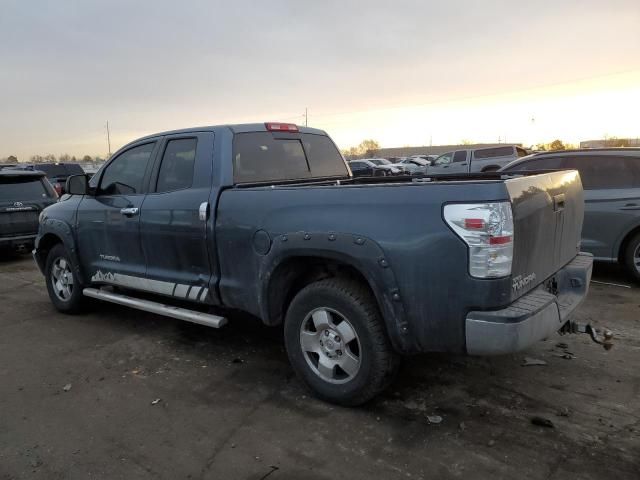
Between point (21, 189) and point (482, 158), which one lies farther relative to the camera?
point (482, 158)

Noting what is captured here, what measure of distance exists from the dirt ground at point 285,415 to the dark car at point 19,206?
5078mm

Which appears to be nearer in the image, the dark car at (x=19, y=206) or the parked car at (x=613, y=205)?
the parked car at (x=613, y=205)

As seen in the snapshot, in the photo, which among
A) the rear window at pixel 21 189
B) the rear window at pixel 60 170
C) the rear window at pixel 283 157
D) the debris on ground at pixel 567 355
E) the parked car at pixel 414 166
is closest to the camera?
the debris on ground at pixel 567 355

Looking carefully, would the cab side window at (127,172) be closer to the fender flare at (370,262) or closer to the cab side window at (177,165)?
the cab side window at (177,165)

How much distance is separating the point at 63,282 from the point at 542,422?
5346 millimetres

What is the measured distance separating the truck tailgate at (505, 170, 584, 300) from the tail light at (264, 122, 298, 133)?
244 cm

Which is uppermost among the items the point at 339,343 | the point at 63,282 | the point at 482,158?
the point at 482,158

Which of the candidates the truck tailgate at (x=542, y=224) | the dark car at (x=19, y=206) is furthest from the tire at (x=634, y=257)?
the dark car at (x=19, y=206)

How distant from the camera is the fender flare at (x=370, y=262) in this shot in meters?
3.09

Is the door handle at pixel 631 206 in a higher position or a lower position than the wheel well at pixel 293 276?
higher

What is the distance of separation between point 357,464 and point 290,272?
4.57 feet

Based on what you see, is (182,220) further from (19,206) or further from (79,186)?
(19,206)

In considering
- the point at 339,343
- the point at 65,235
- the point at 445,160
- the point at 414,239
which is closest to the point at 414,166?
the point at 445,160

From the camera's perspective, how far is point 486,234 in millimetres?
2760
